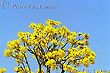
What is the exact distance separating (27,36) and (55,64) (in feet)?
7.86

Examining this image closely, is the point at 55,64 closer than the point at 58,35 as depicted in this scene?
Yes

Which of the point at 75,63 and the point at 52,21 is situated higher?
the point at 52,21

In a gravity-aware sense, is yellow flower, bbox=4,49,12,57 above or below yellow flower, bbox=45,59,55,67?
above

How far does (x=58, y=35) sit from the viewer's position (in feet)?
61.4

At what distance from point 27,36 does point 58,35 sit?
158cm

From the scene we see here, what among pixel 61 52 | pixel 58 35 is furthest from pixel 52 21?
pixel 61 52

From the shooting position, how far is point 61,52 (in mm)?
17734

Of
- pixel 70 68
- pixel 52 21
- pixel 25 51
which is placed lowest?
Answer: pixel 70 68

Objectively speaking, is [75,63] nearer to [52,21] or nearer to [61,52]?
[61,52]

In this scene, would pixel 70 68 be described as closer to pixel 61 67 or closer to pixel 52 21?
pixel 61 67

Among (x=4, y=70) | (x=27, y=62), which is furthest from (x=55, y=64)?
(x=4, y=70)

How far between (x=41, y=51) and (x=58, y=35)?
3.84 ft

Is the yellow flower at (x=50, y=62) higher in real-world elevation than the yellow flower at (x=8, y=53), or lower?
lower

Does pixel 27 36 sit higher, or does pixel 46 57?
pixel 27 36
